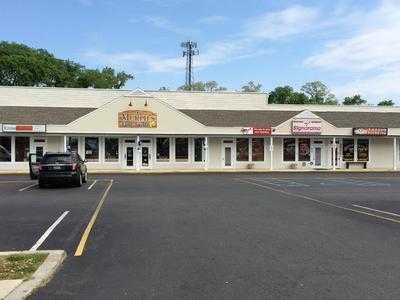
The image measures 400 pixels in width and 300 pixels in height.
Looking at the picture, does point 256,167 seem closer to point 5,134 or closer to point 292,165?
point 292,165

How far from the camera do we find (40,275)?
7.77 metres

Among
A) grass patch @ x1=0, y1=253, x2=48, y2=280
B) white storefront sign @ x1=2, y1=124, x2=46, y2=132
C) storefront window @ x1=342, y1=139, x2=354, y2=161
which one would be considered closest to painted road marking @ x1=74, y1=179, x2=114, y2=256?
grass patch @ x1=0, y1=253, x2=48, y2=280

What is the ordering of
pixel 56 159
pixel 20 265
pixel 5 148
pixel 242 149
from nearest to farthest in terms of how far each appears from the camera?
pixel 20 265, pixel 56 159, pixel 5 148, pixel 242 149

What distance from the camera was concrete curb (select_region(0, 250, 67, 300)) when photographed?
22.5 ft

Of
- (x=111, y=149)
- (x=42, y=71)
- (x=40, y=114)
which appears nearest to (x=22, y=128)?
(x=40, y=114)

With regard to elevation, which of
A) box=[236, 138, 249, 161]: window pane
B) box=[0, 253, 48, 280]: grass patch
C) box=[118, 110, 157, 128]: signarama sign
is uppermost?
box=[118, 110, 157, 128]: signarama sign

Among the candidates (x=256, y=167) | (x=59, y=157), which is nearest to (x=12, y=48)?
(x=256, y=167)

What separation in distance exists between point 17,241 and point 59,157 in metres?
15.2

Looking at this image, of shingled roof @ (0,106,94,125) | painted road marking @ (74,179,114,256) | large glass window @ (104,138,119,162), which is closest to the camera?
painted road marking @ (74,179,114,256)

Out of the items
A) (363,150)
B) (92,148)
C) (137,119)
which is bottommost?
(363,150)

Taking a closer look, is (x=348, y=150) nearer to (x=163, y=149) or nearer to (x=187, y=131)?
(x=187, y=131)

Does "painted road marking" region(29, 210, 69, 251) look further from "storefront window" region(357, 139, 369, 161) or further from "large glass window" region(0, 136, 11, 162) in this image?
"storefront window" region(357, 139, 369, 161)

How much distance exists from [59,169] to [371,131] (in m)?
28.2

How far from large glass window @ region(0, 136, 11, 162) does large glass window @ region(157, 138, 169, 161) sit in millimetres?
11015
